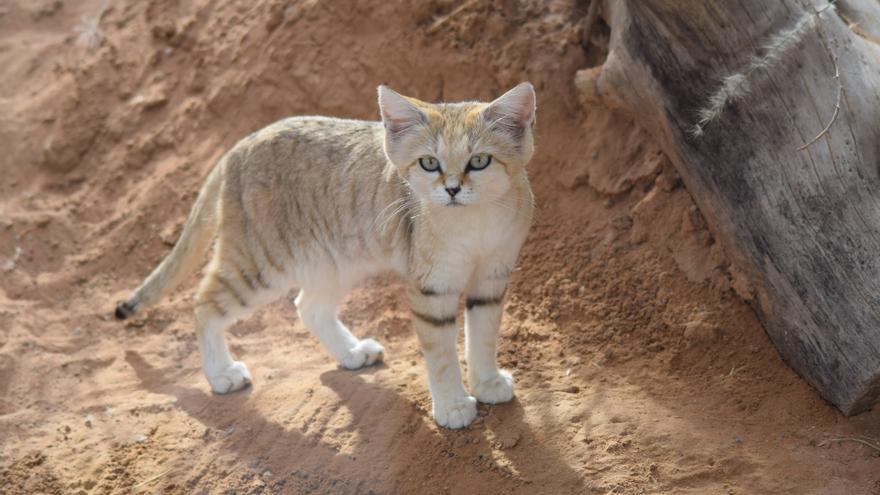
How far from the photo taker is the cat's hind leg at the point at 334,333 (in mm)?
5059

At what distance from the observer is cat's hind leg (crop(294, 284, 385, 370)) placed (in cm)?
506

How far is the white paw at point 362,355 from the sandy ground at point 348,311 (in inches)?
3.6

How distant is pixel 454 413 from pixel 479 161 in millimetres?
1243

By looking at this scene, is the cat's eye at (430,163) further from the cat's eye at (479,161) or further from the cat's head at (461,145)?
the cat's eye at (479,161)

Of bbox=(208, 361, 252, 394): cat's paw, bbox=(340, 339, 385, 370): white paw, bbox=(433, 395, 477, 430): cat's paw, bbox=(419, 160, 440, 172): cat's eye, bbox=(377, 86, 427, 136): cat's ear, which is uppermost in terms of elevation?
bbox=(377, 86, 427, 136): cat's ear

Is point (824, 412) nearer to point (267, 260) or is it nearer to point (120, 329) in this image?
point (267, 260)

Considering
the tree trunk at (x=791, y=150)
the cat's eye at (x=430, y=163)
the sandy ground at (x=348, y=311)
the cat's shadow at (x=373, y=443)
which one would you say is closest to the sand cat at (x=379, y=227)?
the cat's eye at (x=430, y=163)

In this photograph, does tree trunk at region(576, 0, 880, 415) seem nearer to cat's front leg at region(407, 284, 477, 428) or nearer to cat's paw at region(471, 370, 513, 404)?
cat's paw at region(471, 370, 513, 404)

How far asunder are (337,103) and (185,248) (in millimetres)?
1800

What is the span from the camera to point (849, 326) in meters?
3.92

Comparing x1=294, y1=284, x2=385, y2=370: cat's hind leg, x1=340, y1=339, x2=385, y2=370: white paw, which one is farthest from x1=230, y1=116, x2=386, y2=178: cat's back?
x1=340, y1=339, x2=385, y2=370: white paw

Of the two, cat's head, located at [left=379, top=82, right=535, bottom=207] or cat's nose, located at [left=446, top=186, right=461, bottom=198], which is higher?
cat's head, located at [left=379, top=82, right=535, bottom=207]

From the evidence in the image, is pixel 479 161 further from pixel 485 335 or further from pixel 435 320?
pixel 485 335

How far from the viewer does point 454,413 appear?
4.34 meters
